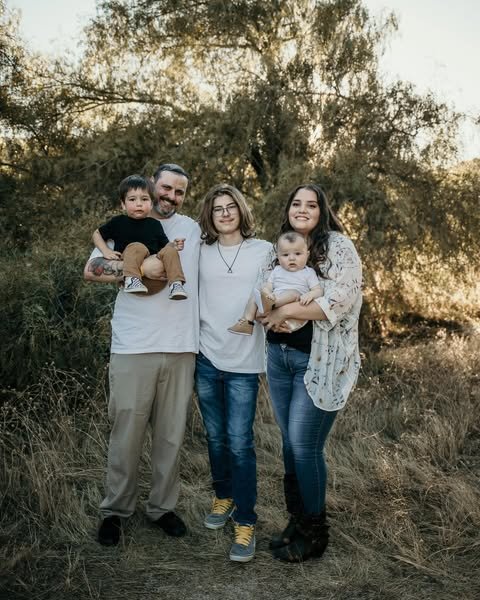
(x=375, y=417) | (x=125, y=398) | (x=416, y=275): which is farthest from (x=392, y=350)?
(x=125, y=398)

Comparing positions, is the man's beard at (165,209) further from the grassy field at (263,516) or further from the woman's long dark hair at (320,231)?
the grassy field at (263,516)

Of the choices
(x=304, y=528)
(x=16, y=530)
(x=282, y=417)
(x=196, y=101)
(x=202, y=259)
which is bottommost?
(x=16, y=530)

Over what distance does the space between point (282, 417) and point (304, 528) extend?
61 cm

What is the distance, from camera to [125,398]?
3211 mm

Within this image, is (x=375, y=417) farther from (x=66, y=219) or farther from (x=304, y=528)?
(x=66, y=219)

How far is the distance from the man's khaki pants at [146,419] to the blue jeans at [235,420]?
14 cm

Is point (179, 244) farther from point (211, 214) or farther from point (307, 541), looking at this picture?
point (307, 541)

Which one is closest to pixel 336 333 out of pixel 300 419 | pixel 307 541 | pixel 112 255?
pixel 300 419

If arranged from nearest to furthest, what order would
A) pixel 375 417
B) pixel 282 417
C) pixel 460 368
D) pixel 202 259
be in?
pixel 282 417 < pixel 202 259 < pixel 375 417 < pixel 460 368

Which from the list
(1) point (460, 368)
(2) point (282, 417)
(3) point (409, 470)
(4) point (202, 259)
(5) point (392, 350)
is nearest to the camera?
(2) point (282, 417)

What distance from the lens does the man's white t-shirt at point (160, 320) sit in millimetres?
3170

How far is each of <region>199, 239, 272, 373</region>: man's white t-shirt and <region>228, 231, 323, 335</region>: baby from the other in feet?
0.40

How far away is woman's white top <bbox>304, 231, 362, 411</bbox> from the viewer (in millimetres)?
2857

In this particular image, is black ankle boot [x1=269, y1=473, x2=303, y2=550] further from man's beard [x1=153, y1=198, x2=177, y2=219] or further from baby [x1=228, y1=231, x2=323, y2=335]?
man's beard [x1=153, y1=198, x2=177, y2=219]
